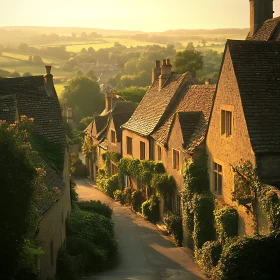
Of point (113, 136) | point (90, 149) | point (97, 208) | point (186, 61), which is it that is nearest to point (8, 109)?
point (97, 208)

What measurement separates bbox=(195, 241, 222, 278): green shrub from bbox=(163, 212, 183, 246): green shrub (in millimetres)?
4856

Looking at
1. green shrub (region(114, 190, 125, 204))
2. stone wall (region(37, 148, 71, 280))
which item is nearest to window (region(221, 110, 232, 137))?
stone wall (region(37, 148, 71, 280))

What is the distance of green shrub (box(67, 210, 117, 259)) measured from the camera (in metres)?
27.1

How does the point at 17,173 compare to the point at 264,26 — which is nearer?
the point at 17,173

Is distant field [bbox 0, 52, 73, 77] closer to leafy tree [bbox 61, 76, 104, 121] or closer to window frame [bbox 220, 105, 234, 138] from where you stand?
leafy tree [bbox 61, 76, 104, 121]

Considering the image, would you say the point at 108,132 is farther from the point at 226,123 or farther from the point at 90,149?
the point at 226,123

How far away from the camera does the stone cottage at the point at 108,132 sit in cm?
4791

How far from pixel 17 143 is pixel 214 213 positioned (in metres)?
12.8

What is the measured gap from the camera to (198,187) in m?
27.7

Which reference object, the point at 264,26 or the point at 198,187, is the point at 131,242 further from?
the point at 264,26

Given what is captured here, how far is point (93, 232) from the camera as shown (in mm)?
27562

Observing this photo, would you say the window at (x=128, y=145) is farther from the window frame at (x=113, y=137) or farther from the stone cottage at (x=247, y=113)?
the stone cottage at (x=247, y=113)

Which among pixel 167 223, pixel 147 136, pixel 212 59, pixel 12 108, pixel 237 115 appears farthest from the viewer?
pixel 212 59

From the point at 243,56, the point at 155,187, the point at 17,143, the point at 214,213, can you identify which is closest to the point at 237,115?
the point at 243,56
